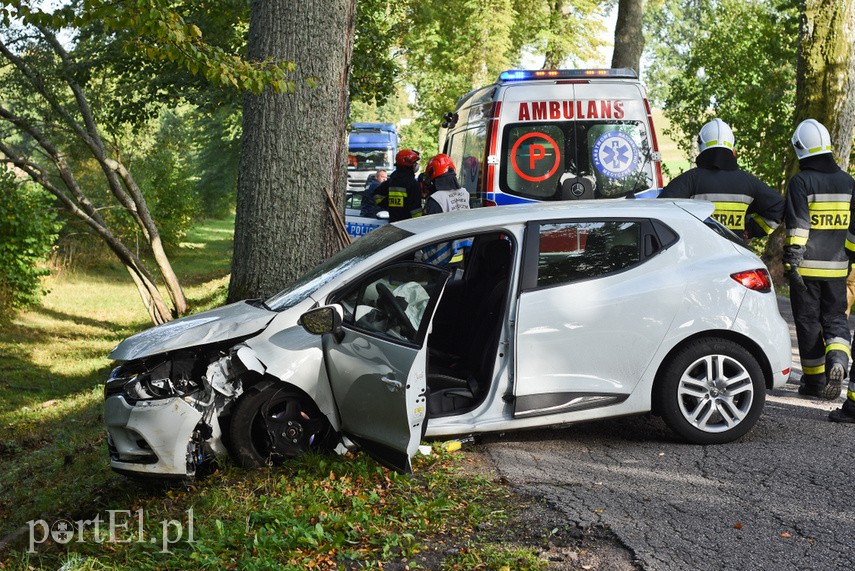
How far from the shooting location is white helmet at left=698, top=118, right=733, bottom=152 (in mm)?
7699

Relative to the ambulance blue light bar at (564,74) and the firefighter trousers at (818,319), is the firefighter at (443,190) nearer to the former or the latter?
the ambulance blue light bar at (564,74)

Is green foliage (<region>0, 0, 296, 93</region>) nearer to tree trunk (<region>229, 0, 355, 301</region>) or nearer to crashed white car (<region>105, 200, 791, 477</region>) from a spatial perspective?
tree trunk (<region>229, 0, 355, 301</region>)

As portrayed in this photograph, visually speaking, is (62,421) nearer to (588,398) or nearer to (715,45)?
(588,398)

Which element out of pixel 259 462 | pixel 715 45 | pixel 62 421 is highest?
pixel 715 45

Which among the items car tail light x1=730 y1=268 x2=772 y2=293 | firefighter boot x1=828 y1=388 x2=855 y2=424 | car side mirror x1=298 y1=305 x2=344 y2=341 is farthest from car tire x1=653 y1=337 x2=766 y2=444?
car side mirror x1=298 y1=305 x2=344 y2=341

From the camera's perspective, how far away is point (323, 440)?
5926 mm

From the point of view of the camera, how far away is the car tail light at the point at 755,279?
20.6ft

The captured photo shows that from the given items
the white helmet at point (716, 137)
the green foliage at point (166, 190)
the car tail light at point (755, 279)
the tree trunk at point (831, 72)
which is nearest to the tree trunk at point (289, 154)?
the white helmet at point (716, 137)

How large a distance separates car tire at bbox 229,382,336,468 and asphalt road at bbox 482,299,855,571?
109 centimetres

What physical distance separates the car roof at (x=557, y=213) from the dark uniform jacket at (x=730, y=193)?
1.12 meters

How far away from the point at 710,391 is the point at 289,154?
3.99 m

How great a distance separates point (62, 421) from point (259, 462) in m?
5.64

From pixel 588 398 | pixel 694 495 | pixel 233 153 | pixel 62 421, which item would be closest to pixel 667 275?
pixel 588 398

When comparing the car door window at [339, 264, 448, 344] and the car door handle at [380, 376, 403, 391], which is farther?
the car door window at [339, 264, 448, 344]
